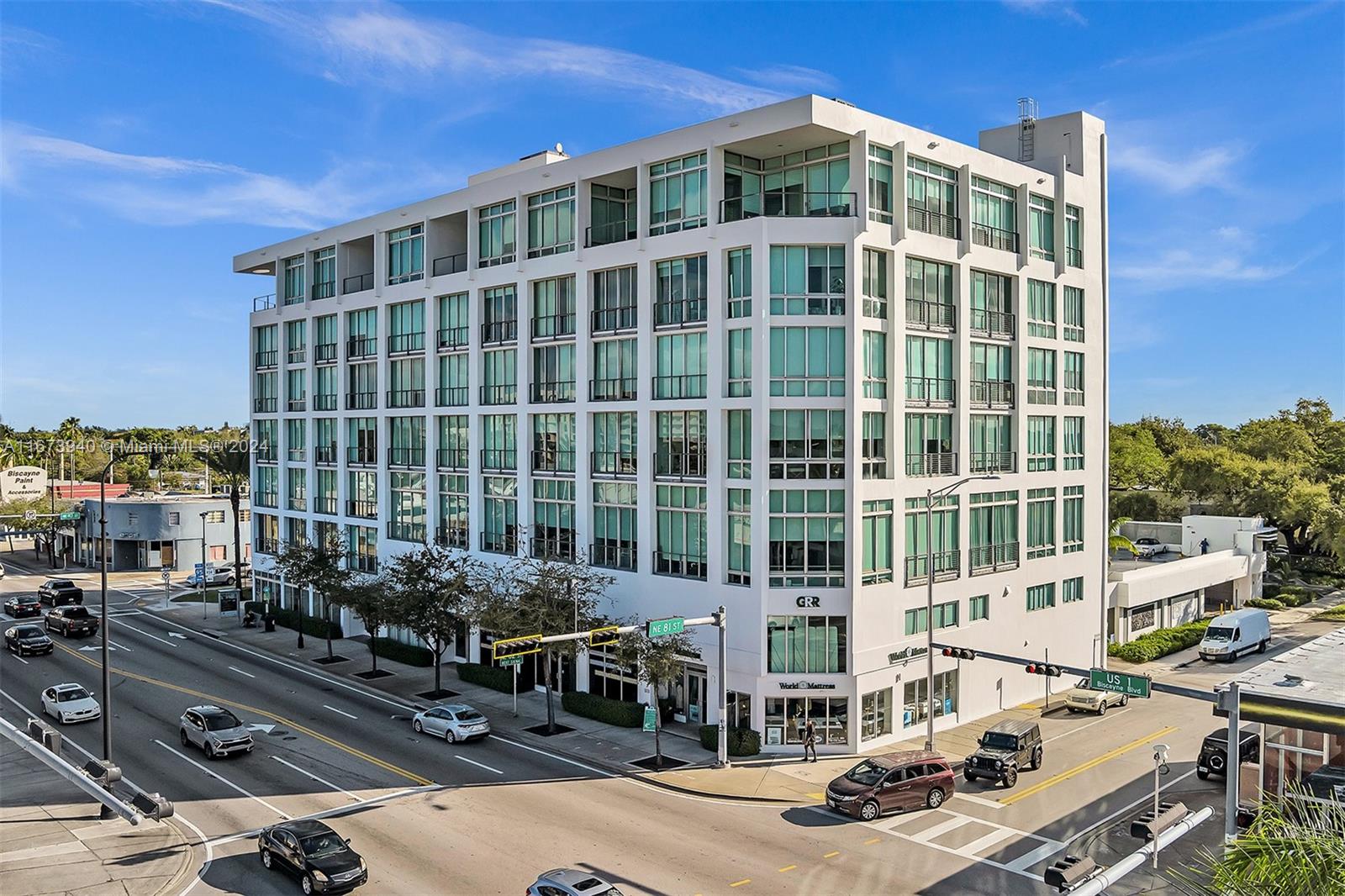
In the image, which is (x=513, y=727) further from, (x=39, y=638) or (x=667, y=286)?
(x=39, y=638)

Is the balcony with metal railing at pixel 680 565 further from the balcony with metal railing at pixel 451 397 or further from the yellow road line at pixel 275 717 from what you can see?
the balcony with metal railing at pixel 451 397

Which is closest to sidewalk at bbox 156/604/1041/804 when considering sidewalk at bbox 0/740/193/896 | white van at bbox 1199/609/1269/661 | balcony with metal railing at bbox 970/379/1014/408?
balcony with metal railing at bbox 970/379/1014/408

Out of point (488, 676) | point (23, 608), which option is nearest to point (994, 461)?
point (488, 676)

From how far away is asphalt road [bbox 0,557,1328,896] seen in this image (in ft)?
83.8

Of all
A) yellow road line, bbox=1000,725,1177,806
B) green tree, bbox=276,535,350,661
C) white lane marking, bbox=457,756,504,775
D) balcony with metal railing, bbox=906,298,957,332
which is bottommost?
yellow road line, bbox=1000,725,1177,806

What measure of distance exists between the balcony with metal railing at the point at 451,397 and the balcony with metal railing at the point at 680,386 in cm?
1460

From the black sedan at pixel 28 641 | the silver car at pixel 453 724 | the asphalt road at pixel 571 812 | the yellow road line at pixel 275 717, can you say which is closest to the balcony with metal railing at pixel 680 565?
the asphalt road at pixel 571 812

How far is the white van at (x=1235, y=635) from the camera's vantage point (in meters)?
53.3

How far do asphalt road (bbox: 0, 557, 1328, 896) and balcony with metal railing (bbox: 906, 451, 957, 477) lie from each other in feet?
36.9

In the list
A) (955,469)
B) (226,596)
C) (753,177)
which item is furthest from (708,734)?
(226,596)

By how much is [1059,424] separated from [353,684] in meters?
36.3

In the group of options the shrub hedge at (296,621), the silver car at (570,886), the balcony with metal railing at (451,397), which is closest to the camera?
the silver car at (570,886)

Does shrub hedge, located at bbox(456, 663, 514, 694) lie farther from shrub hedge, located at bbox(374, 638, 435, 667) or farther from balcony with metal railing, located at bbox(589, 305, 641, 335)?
balcony with metal railing, located at bbox(589, 305, 641, 335)

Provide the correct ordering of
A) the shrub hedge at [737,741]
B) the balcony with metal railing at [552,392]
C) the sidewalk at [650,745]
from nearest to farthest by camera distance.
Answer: the sidewalk at [650,745] < the shrub hedge at [737,741] < the balcony with metal railing at [552,392]
